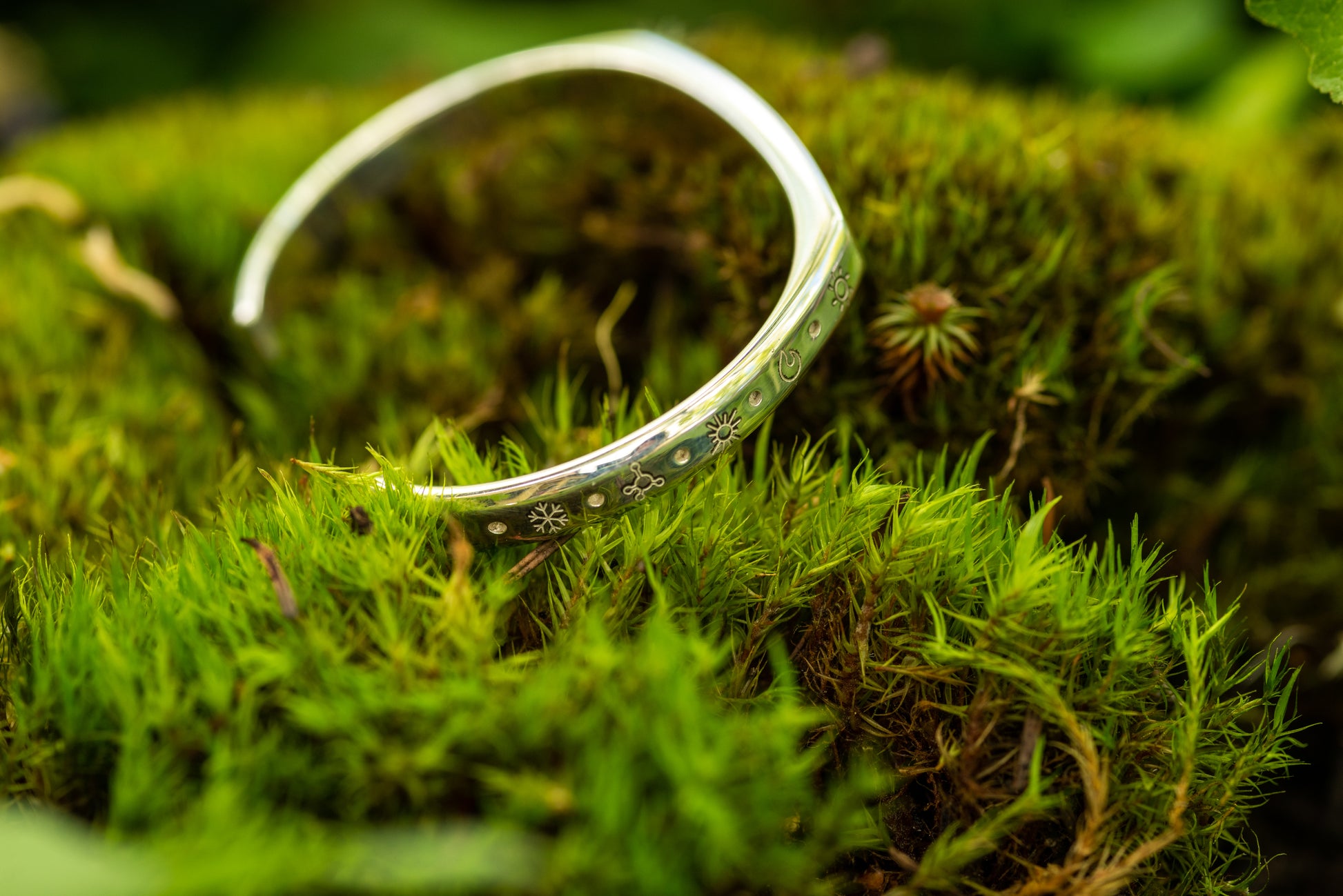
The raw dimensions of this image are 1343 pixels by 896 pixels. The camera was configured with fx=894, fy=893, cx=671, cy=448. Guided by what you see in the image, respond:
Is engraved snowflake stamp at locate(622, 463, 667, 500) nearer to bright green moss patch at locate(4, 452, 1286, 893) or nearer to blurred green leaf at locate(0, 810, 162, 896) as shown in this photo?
bright green moss patch at locate(4, 452, 1286, 893)

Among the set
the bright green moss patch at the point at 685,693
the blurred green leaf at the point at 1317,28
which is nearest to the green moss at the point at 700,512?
the bright green moss patch at the point at 685,693

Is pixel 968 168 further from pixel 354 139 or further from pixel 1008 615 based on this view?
pixel 354 139

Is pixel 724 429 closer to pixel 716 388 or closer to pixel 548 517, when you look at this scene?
pixel 716 388

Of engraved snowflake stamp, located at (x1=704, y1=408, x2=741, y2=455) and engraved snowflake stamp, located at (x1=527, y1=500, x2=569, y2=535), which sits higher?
engraved snowflake stamp, located at (x1=704, y1=408, x2=741, y2=455)

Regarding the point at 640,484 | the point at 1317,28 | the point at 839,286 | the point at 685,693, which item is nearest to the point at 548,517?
the point at 640,484

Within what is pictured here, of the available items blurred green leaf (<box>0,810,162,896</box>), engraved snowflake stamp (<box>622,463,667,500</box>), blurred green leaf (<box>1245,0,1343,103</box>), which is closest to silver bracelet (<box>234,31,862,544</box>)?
engraved snowflake stamp (<box>622,463,667,500</box>)

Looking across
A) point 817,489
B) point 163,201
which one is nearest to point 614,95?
point 163,201

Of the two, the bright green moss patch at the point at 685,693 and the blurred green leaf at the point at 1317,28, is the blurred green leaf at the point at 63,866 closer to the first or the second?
the bright green moss patch at the point at 685,693
